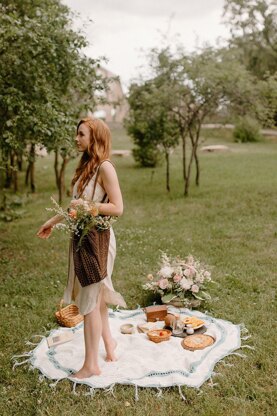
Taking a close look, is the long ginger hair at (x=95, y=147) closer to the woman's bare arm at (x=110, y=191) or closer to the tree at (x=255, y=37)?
the woman's bare arm at (x=110, y=191)

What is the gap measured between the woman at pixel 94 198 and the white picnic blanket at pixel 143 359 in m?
0.22

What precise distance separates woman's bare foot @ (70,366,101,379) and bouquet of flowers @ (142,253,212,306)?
5.44 ft

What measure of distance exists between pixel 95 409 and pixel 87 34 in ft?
21.5

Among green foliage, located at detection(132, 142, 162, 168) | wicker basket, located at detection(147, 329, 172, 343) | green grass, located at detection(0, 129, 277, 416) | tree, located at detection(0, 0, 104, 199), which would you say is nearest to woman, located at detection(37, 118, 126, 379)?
green grass, located at detection(0, 129, 277, 416)

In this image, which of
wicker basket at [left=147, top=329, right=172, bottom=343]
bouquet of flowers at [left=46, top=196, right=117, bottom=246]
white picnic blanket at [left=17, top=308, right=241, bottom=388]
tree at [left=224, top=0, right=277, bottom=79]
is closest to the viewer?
bouquet of flowers at [left=46, top=196, right=117, bottom=246]

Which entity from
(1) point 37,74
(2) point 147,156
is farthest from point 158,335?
(2) point 147,156

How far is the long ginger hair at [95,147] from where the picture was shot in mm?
4027

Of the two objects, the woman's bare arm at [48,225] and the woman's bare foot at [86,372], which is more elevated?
the woman's bare arm at [48,225]

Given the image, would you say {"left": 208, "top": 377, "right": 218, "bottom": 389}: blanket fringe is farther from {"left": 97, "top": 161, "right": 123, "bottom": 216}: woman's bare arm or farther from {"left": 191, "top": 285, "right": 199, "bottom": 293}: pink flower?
{"left": 97, "top": 161, "right": 123, "bottom": 216}: woman's bare arm

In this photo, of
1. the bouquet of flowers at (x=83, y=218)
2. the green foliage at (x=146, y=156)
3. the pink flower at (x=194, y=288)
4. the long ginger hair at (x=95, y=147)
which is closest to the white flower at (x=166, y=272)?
the pink flower at (x=194, y=288)

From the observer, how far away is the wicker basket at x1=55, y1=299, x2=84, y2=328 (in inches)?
211

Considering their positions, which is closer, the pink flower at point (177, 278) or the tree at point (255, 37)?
the pink flower at point (177, 278)

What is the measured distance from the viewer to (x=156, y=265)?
7.46 metres

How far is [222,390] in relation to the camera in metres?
4.07
